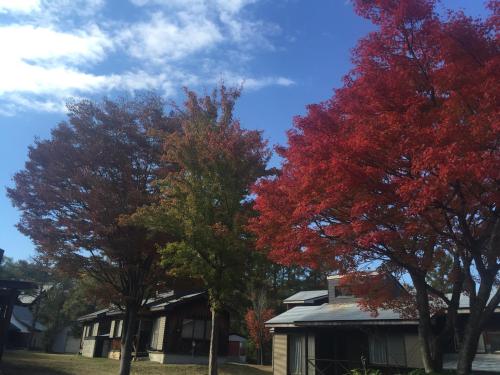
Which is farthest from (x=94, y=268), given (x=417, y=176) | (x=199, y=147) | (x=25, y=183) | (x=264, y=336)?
(x=264, y=336)

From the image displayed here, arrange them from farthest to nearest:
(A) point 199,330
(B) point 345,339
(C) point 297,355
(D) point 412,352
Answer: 1. (A) point 199,330
2. (C) point 297,355
3. (B) point 345,339
4. (D) point 412,352

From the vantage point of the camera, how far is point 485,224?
10.8 meters

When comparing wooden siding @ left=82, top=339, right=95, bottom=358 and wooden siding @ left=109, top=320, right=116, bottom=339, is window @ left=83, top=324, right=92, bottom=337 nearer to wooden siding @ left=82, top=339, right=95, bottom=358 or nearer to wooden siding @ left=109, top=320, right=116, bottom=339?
wooden siding @ left=82, top=339, right=95, bottom=358

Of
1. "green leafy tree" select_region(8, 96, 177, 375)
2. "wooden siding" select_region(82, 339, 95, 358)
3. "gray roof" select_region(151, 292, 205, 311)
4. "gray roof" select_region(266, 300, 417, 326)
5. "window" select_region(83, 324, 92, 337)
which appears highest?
"green leafy tree" select_region(8, 96, 177, 375)

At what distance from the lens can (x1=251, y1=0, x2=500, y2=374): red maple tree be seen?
330 inches

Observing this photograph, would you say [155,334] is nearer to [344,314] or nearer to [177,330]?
[177,330]

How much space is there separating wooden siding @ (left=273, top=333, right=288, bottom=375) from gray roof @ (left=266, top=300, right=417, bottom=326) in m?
1.15

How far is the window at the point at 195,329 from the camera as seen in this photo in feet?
94.1

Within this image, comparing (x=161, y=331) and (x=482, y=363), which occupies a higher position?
(x=161, y=331)

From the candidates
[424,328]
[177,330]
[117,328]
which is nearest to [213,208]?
[424,328]

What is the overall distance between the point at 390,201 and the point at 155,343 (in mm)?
24446

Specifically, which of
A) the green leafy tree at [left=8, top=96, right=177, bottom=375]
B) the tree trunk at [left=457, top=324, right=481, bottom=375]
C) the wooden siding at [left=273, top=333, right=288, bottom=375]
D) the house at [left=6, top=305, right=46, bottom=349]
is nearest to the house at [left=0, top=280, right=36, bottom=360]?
the green leafy tree at [left=8, top=96, right=177, bottom=375]

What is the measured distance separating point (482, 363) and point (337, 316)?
6.39 meters

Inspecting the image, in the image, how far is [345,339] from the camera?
2108 centimetres
